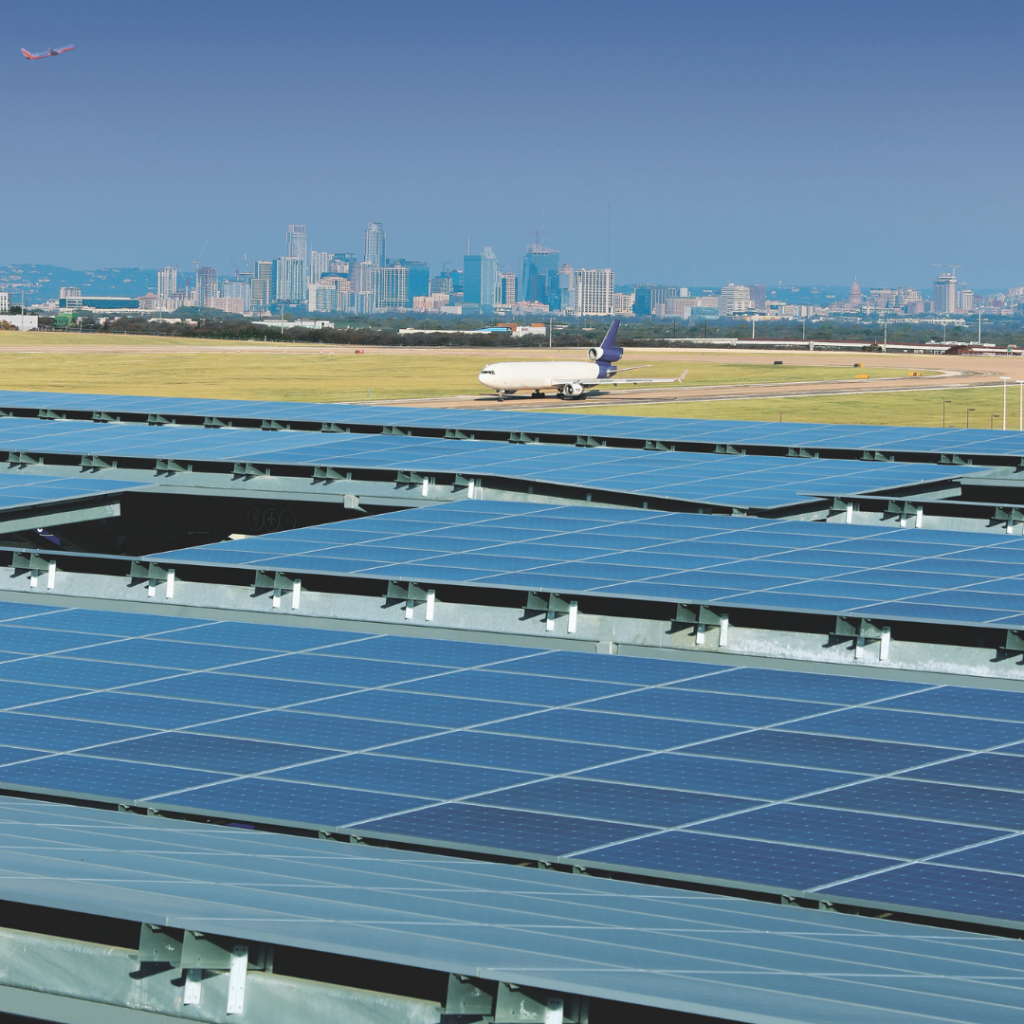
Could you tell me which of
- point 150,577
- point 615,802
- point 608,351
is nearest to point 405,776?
point 615,802

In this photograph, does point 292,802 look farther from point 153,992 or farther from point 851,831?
point 851,831

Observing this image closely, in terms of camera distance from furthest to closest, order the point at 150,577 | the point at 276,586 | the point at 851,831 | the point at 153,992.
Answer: the point at 150,577 → the point at 276,586 → the point at 851,831 → the point at 153,992

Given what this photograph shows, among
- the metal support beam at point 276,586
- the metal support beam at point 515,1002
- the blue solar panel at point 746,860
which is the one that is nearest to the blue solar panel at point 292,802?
the blue solar panel at point 746,860

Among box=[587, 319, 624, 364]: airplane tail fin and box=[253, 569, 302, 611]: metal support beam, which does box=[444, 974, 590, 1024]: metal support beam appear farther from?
box=[587, 319, 624, 364]: airplane tail fin

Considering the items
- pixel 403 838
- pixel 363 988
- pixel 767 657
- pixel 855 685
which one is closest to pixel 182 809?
pixel 403 838

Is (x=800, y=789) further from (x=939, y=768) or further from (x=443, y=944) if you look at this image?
(x=443, y=944)

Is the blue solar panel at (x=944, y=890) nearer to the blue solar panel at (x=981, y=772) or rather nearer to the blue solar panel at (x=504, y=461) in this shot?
the blue solar panel at (x=981, y=772)
